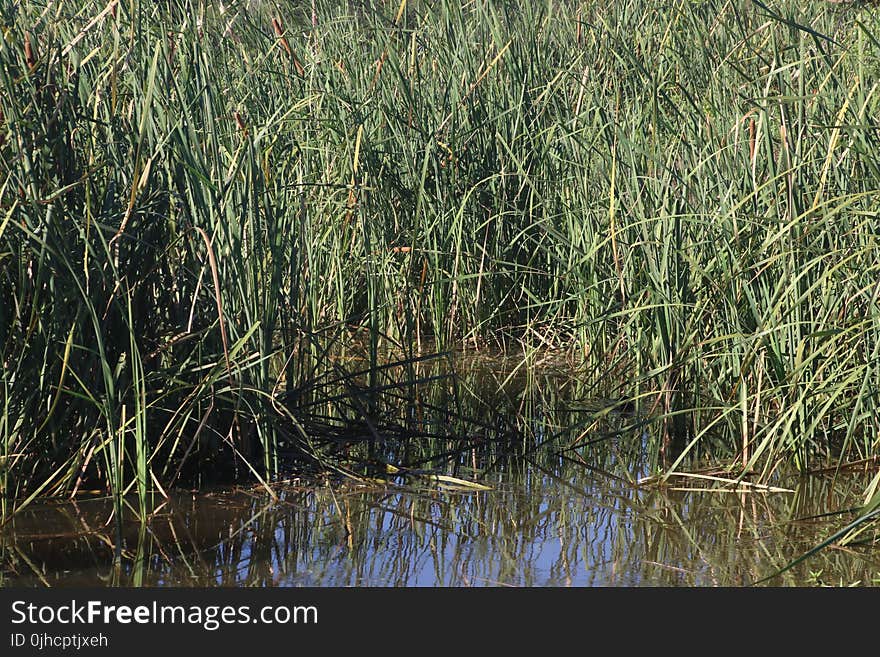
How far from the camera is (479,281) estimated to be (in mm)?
4559

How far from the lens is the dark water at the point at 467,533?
2.65 meters

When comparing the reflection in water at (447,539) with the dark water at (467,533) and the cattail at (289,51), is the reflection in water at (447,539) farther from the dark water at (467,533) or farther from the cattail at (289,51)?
the cattail at (289,51)

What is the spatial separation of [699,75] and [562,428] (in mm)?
1626

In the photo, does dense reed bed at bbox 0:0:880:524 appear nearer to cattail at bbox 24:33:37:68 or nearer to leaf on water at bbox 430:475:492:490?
cattail at bbox 24:33:37:68

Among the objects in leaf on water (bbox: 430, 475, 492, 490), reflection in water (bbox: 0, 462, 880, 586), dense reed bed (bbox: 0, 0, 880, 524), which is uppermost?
dense reed bed (bbox: 0, 0, 880, 524)

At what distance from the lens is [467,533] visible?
2922mm

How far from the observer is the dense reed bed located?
9.57 ft

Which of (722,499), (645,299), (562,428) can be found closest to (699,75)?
(645,299)

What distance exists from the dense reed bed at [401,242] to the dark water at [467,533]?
0.47 feet

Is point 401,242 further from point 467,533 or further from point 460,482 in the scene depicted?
point 467,533

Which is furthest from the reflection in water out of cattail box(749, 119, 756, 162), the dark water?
cattail box(749, 119, 756, 162)

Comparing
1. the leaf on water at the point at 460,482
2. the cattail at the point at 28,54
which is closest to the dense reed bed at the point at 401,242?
the cattail at the point at 28,54

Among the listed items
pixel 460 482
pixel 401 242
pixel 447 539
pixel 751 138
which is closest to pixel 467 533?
pixel 447 539

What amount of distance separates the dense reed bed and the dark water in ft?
0.47
